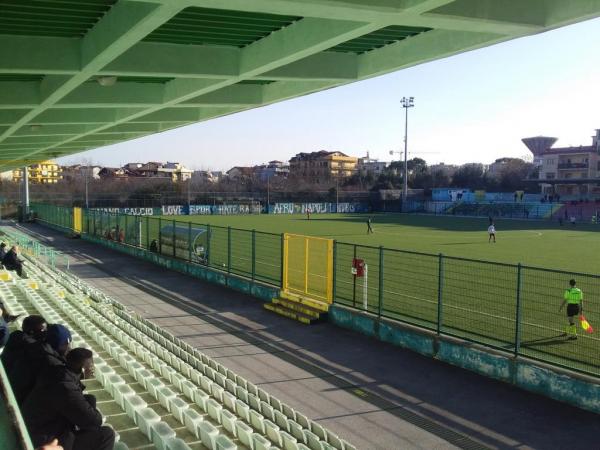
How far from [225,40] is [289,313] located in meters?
9.00

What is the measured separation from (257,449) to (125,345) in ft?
16.8

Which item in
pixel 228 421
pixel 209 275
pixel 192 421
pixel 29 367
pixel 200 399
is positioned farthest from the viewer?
pixel 209 275

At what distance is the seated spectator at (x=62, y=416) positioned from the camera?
4152 millimetres

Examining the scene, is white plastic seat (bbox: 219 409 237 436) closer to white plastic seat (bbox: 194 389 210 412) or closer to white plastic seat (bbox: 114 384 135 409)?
white plastic seat (bbox: 194 389 210 412)

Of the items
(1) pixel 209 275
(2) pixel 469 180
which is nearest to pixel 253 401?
(1) pixel 209 275

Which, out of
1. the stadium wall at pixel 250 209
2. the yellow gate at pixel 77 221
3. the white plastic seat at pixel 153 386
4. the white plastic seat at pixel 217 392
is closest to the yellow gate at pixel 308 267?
the white plastic seat at pixel 217 392

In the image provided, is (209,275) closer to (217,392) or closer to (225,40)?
(217,392)

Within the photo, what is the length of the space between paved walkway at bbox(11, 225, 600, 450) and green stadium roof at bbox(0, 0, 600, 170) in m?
5.24

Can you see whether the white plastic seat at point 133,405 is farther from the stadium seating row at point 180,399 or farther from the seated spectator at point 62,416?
the seated spectator at point 62,416

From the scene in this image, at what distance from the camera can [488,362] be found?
10.1 meters

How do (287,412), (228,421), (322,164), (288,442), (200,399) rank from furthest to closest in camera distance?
(322,164) → (287,412) → (200,399) → (228,421) → (288,442)

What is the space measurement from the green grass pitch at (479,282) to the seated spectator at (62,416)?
803 cm

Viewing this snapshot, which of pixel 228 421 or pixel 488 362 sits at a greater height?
pixel 228 421

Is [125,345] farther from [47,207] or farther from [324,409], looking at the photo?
[47,207]
